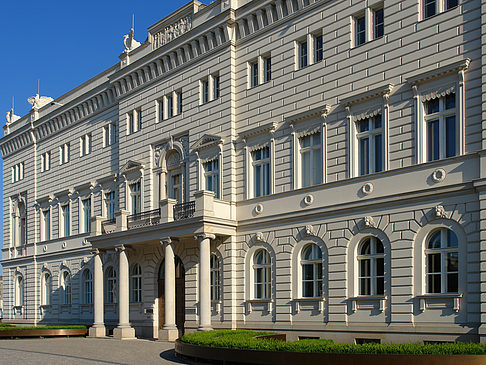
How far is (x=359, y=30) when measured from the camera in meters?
27.7

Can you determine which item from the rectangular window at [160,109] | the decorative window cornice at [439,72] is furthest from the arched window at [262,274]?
the rectangular window at [160,109]

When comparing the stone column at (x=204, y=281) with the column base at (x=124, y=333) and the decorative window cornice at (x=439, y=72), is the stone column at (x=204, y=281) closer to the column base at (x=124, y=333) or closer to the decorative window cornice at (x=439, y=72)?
the column base at (x=124, y=333)

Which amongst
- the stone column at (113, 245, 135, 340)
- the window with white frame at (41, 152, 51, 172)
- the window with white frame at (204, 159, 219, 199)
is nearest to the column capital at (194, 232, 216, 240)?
the window with white frame at (204, 159, 219, 199)

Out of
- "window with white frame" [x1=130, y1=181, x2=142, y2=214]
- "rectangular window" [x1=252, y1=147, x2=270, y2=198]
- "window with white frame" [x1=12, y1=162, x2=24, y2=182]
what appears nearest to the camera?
"rectangular window" [x1=252, y1=147, x2=270, y2=198]

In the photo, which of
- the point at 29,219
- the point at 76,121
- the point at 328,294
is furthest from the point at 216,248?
the point at 29,219

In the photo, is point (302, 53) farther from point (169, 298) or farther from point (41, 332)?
point (41, 332)

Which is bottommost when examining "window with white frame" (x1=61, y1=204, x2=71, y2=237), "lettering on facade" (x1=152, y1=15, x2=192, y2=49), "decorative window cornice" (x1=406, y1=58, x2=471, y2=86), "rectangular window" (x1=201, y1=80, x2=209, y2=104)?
"window with white frame" (x1=61, y1=204, x2=71, y2=237)

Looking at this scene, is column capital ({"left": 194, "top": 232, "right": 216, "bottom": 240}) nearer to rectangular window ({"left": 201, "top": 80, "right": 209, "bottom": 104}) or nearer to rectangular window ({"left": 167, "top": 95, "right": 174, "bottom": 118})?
rectangular window ({"left": 201, "top": 80, "right": 209, "bottom": 104})

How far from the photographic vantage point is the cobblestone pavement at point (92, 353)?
24469mm

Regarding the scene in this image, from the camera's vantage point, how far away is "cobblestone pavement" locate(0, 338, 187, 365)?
24.5m

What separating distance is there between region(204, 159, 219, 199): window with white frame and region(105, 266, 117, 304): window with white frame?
12408 millimetres

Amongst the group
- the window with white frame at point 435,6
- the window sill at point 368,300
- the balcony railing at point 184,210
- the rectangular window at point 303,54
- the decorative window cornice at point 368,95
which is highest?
the window with white frame at point 435,6

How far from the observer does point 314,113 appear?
28594mm

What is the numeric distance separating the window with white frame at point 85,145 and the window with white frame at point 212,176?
15.2m
